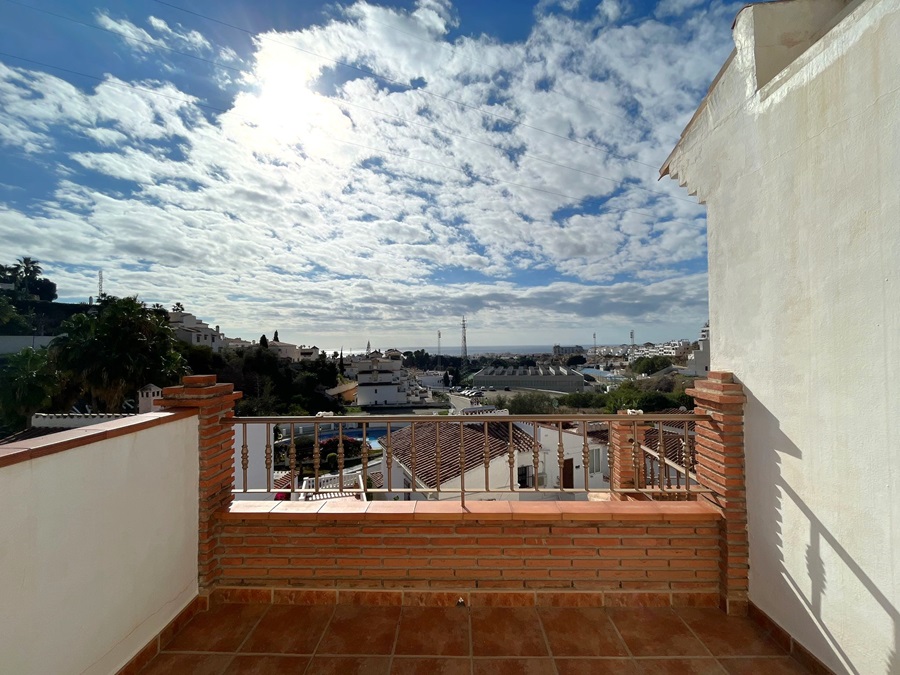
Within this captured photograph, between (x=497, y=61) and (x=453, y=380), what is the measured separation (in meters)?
53.6

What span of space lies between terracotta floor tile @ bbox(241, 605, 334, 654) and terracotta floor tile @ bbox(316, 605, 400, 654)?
6cm

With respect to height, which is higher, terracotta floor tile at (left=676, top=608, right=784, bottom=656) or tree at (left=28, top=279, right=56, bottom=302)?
tree at (left=28, top=279, right=56, bottom=302)

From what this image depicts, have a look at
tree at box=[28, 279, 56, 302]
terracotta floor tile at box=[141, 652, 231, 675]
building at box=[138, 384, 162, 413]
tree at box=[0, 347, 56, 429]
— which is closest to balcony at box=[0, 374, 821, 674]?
terracotta floor tile at box=[141, 652, 231, 675]

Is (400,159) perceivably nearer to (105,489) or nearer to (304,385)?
(105,489)

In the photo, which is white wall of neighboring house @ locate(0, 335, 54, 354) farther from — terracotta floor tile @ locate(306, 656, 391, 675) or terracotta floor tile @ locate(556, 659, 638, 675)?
terracotta floor tile @ locate(556, 659, 638, 675)

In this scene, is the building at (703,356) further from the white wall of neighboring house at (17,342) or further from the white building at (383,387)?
the white wall of neighboring house at (17,342)

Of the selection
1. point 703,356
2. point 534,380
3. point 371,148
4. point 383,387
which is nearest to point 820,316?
point 703,356

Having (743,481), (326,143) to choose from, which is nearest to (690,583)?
(743,481)

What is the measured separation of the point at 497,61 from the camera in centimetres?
478

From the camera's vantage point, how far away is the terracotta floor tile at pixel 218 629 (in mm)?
2014

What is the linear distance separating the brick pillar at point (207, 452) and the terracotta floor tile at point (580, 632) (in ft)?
6.90

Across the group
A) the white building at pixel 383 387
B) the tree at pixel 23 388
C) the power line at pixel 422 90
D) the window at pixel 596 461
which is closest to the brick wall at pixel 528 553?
the power line at pixel 422 90

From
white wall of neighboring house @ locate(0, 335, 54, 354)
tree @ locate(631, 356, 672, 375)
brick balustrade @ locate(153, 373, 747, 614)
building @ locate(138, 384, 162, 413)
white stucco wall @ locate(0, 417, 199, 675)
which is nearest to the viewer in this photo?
white stucco wall @ locate(0, 417, 199, 675)

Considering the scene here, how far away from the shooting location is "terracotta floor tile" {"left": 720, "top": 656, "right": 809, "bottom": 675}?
71.6 inches
